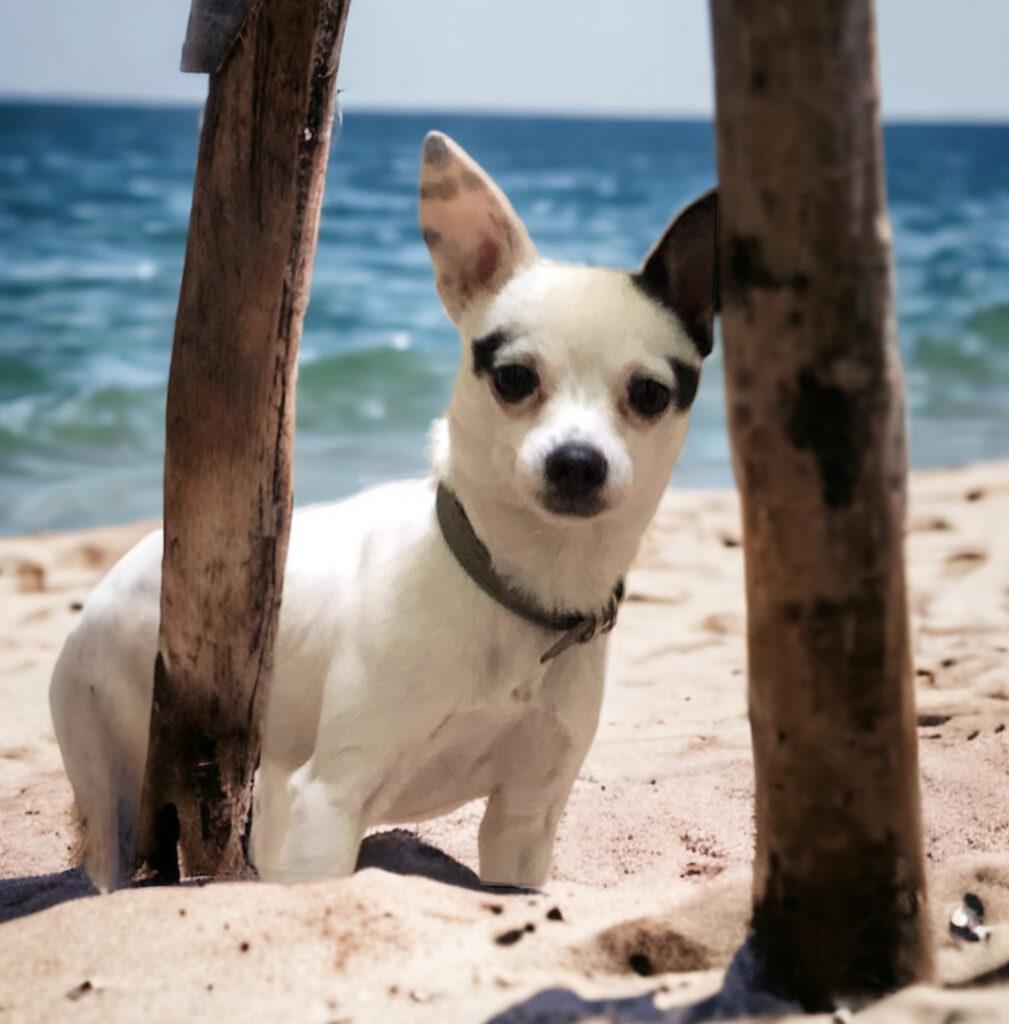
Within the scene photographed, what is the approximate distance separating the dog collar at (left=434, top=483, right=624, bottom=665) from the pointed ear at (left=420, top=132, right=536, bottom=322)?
35 centimetres

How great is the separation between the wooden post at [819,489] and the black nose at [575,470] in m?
0.46

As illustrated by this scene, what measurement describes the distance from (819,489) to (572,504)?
0.60m

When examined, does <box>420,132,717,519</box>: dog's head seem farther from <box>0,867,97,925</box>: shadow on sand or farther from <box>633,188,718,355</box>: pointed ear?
<box>0,867,97,925</box>: shadow on sand

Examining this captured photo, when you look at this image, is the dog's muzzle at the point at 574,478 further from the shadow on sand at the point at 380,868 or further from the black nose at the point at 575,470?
the shadow on sand at the point at 380,868

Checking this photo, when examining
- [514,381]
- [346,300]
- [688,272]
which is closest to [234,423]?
[514,381]

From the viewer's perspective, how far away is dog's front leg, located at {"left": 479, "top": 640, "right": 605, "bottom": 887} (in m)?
2.56

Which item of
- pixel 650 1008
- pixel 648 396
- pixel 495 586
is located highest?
pixel 648 396

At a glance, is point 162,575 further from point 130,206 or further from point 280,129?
point 130,206

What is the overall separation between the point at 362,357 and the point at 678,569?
597 cm

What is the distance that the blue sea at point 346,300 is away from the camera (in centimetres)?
871

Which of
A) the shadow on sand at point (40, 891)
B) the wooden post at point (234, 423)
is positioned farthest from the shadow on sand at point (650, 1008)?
the shadow on sand at point (40, 891)

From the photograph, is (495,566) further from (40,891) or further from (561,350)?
(40,891)

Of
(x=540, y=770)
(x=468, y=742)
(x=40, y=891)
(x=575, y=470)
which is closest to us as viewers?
(x=575, y=470)

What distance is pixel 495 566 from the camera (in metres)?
2.46
